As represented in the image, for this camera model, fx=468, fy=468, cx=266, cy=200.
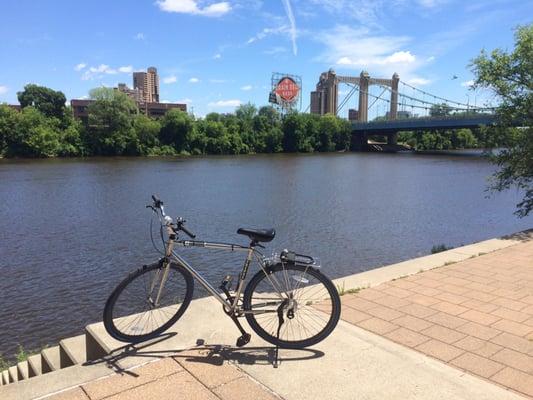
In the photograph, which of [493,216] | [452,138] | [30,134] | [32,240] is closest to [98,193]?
[32,240]

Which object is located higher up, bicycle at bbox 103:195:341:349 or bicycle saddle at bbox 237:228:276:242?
bicycle saddle at bbox 237:228:276:242

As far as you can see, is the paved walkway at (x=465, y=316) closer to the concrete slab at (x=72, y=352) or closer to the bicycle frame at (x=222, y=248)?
the bicycle frame at (x=222, y=248)

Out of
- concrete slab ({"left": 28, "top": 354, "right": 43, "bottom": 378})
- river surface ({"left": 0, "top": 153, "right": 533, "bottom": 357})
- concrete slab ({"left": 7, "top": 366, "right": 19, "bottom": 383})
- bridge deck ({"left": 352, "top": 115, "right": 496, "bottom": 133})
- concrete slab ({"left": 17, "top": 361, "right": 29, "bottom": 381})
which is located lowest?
river surface ({"left": 0, "top": 153, "right": 533, "bottom": 357})

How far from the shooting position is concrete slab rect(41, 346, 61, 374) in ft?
13.7

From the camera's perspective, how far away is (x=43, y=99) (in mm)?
74812

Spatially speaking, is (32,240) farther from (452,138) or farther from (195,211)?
(452,138)

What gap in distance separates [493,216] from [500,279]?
540 inches

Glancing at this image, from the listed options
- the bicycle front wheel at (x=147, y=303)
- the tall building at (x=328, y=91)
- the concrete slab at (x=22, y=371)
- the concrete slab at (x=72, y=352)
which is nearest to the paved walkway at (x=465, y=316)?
the bicycle front wheel at (x=147, y=303)

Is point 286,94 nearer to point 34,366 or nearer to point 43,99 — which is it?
point 43,99

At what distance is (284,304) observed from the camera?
374 centimetres

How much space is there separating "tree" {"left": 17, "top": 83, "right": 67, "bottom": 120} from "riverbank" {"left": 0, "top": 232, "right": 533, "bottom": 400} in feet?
242

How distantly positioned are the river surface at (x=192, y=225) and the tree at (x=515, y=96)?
10.2ft

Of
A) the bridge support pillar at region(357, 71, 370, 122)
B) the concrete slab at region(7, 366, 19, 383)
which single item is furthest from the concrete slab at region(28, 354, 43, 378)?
the bridge support pillar at region(357, 71, 370, 122)

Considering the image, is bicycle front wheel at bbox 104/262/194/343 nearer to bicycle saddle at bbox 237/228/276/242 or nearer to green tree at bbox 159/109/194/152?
bicycle saddle at bbox 237/228/276/242
